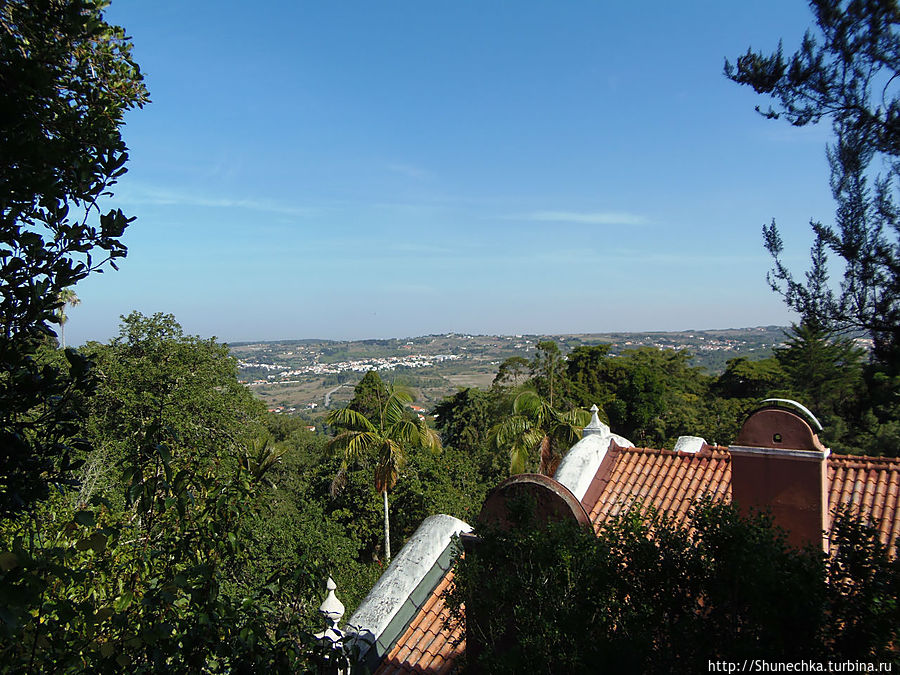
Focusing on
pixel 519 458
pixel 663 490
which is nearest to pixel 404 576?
pixel 663 490

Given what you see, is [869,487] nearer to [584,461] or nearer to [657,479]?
[657,479]

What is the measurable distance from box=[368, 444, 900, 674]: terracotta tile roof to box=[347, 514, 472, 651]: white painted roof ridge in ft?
0.96

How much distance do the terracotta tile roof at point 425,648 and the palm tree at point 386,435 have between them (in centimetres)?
969

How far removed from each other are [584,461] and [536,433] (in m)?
6.15

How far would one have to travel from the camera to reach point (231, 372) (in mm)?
21750

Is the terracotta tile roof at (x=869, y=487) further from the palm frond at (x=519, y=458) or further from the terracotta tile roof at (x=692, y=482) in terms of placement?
the palm frond at (x=519, y=458)

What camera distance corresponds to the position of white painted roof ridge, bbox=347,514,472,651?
5.96 meters

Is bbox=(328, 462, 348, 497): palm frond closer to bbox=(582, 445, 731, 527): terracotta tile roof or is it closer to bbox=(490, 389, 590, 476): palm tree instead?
bbox=(490, 389, 590, 476): palm tree

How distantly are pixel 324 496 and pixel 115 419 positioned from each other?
313 inches

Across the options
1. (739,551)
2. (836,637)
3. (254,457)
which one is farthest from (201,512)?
(836,637)

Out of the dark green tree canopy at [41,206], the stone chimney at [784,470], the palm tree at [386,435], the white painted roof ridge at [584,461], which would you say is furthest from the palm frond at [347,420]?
the dark green tree canopy at [41,206]

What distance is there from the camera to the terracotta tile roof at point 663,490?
18.8ft

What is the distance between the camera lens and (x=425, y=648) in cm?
573

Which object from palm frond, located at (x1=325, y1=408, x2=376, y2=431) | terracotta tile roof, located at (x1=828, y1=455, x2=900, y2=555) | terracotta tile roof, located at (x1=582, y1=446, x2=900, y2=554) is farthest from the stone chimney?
palm frond, located at (x1=325, y1=408, x2=376, y2=431)
